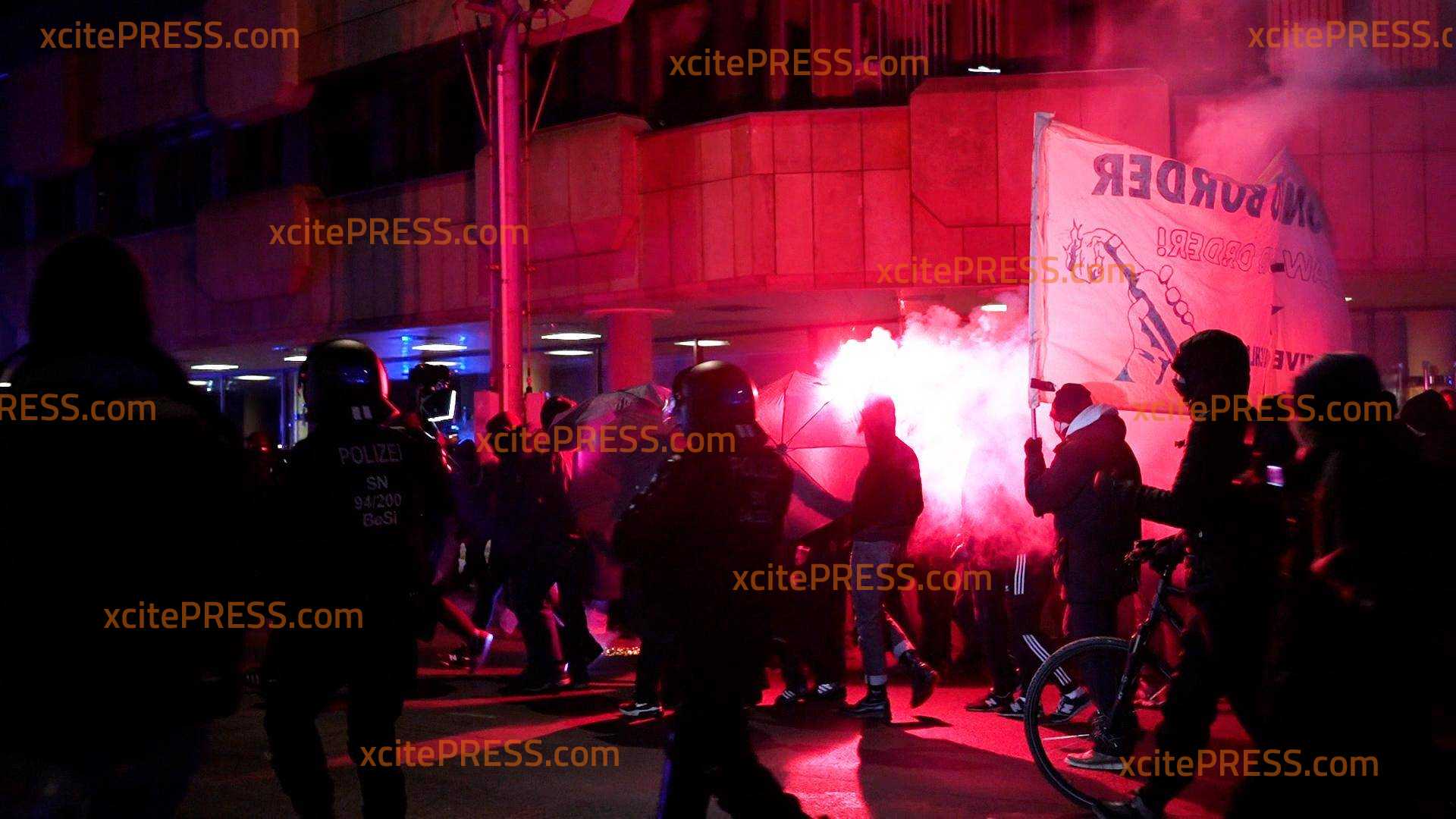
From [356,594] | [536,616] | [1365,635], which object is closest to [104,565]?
[356,594]

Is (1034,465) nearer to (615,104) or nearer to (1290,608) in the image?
(1290,608)

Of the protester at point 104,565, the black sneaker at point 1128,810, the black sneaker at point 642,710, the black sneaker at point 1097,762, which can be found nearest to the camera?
the protester at point 104,565

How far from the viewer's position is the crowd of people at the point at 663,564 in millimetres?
2719

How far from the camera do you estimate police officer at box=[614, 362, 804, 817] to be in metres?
4.03

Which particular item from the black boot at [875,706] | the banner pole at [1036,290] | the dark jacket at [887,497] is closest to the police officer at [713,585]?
the banner pole at [1036,290]

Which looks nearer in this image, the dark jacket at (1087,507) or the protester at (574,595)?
the dark jacket at (1087,507)

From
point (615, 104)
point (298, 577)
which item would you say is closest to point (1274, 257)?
point (298, 577)

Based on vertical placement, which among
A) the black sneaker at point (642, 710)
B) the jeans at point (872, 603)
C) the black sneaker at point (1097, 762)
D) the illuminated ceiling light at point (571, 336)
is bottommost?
the black sneaker at point (642, 710)

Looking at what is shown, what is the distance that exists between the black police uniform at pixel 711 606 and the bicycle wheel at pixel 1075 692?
2282mm

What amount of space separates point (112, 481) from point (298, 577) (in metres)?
1.84

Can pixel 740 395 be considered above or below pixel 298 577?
above

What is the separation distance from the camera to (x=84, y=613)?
2.69 m

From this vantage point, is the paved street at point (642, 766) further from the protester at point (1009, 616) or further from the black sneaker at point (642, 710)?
the protester at point (1009, 616)

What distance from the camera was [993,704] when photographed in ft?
27.1
